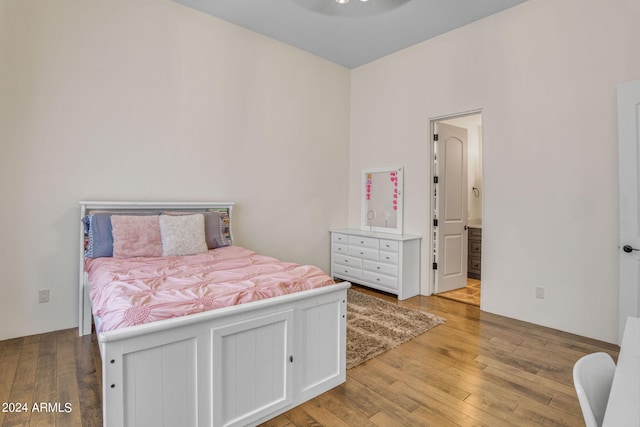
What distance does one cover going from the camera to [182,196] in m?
3.56

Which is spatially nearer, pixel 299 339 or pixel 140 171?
pixel 299 339

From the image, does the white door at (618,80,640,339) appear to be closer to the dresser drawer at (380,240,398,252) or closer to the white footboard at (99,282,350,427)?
the dresser drawer at (380,240,398,252)

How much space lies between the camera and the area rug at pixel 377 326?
2.66 metres

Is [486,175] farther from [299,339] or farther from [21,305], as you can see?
[21,305]

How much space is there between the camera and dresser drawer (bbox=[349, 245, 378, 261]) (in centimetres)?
429

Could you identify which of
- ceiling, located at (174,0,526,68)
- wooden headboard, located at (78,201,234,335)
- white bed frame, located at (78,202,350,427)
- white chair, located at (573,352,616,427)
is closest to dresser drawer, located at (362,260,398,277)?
wooden headboard, located at (78,201,234,335)

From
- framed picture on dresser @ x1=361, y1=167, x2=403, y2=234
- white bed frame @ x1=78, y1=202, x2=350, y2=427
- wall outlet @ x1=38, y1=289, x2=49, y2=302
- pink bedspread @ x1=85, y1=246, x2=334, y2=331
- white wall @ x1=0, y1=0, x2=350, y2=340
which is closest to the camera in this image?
white bed frame @ x1=78, y1=202, x2=350, y2=427

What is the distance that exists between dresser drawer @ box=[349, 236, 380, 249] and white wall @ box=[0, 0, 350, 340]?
61 cm

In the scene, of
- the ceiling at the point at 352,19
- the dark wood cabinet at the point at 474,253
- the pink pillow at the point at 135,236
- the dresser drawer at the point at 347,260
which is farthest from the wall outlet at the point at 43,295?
the dark wood cabinet at the point at 474,253

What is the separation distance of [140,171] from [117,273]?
1392 mm

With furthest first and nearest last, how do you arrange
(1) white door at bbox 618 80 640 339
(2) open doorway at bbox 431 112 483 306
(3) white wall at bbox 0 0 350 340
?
1. (2) open doorway at bbox 431 112 483 306
2. (3) white wall at bbox 0 0 350 340
3. (1) white door at bbox 618 80 640 339

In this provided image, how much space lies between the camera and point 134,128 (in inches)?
128

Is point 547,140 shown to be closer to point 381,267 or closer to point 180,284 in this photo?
point 381,267

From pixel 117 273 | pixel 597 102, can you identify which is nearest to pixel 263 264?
pixel 117 273
